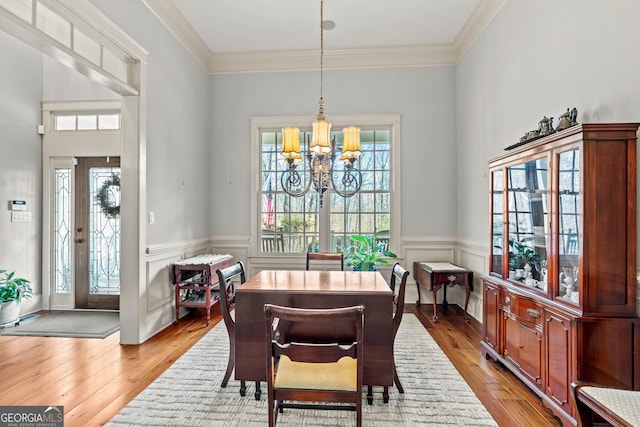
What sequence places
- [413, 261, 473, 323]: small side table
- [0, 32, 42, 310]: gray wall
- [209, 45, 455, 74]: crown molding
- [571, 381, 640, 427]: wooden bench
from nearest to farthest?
1. [571, 381, 640, 427]: wooden bench
2. [413, 261, 473, 323]: small side table
3. [0, 32, 42, 310]: gray wall
4. [209, 45, 455, 74]: crown molding

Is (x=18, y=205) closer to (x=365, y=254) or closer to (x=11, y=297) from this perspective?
(x=11, y=297)

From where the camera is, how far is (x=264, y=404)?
7.34 feet

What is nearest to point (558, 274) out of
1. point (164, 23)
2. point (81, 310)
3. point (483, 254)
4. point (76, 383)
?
point (483, 254)

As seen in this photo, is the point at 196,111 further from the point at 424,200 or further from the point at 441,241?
the point at 441,241

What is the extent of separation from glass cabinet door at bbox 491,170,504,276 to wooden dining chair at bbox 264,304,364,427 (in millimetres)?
1776

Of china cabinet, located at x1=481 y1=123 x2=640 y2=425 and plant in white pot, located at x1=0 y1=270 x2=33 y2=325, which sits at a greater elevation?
china cabinet, located at x1=481 y1=123 x2=640 y2=425

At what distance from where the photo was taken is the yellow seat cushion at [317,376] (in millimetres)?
1706

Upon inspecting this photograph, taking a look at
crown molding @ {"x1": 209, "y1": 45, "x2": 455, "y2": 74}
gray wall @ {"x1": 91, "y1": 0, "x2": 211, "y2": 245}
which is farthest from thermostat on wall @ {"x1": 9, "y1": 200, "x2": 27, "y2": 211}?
crown molding @ {"x1": 209, "y1": 45, "x2": 455, "y2": 74}

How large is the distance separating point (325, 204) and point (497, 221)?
2.63m

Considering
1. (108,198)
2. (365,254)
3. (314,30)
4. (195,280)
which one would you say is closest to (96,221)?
(108,198)

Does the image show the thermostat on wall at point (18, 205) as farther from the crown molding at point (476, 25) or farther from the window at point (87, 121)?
the crown molding at point (476, 25)

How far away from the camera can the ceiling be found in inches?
151

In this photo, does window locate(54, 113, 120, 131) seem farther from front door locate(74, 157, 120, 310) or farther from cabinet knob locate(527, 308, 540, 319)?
cabinet knob locate(527, 308, 540, 319)

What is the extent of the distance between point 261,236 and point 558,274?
3.89 metres
